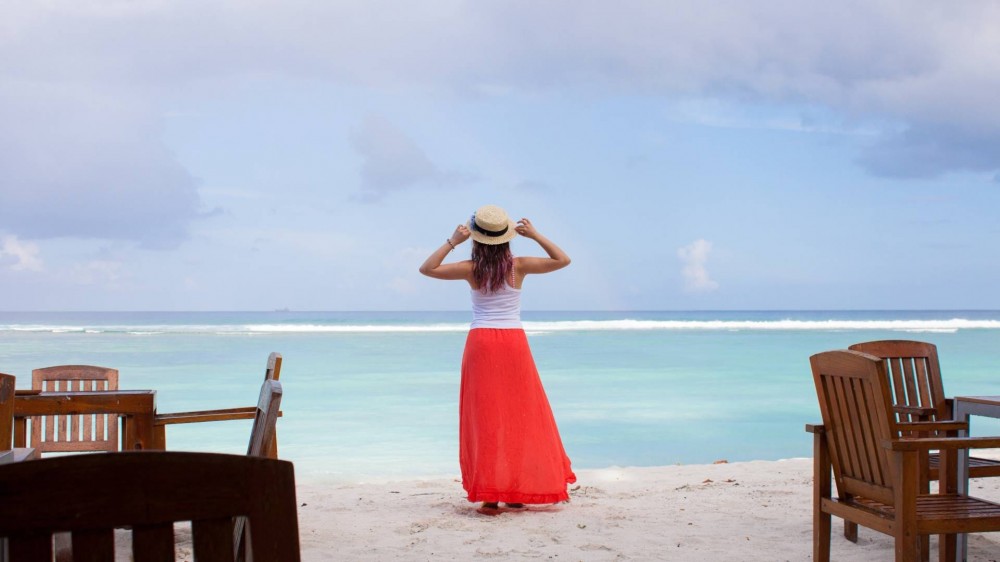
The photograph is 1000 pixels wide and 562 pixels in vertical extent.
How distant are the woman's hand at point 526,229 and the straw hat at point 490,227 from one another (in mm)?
59

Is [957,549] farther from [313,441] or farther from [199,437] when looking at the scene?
A: [199,437]

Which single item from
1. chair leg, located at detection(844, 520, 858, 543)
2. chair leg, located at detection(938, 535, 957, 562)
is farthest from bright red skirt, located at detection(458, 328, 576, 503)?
chair leg, located at detection(938, 535, 957, 562)

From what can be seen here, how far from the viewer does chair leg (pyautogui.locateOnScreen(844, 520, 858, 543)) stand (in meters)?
4.36

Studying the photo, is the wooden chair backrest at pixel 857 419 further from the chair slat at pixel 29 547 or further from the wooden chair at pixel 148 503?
the chair slat at pixel 29 547

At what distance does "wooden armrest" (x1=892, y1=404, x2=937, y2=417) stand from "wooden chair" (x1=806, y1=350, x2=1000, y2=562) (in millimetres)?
552

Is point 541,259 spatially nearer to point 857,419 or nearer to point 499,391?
point 499,391

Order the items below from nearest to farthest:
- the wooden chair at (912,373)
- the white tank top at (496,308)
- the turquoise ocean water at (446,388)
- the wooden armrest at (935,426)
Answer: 1. the wooden armrest at (935,426)
2. the wooden chair at (912,373)
3. the white tank top at (496,308)
4. the turquoise ocean water at (446,388)

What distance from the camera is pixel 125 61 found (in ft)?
121

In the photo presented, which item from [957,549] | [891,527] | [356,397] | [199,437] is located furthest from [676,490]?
[356,397]

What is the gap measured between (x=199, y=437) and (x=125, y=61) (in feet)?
104

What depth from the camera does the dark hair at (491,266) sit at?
5.12m

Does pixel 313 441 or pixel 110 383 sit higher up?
pixel 110 383

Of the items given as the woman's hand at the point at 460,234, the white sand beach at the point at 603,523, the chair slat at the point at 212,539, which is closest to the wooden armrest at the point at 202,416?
the white sand beach at the point at 603,523

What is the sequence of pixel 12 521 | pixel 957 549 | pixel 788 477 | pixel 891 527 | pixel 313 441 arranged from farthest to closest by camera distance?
pixel 313 441, pixel 788 477, pixel 957 549, pixel 891 527, pixel 12 521
